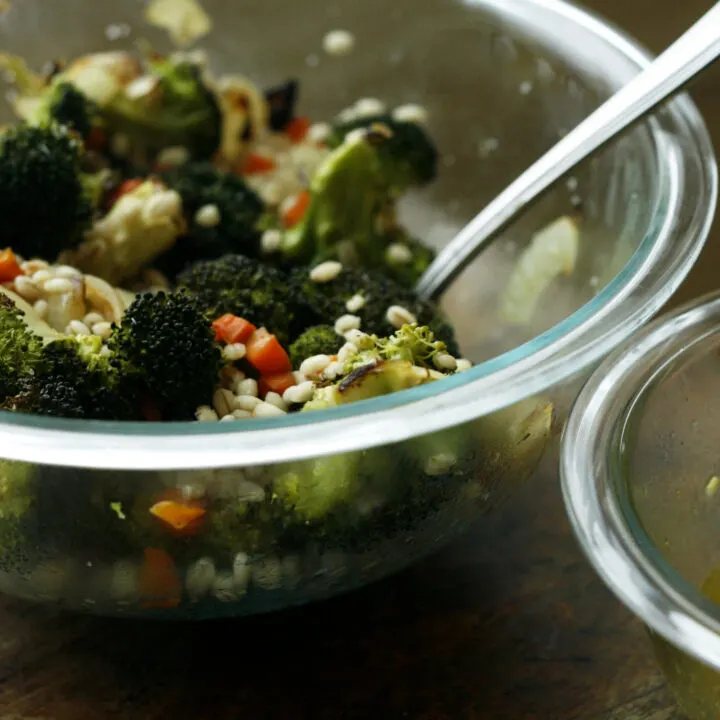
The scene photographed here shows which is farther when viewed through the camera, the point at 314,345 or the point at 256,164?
the point at 256,164

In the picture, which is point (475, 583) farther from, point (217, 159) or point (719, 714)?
point (217, 159)

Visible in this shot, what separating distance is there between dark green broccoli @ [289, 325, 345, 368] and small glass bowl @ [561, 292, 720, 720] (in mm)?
263

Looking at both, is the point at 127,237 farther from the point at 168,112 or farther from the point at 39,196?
the point at 168,112

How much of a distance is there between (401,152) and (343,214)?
0.14m

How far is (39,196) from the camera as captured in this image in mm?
1128

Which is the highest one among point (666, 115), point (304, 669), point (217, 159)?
point (666, 115)

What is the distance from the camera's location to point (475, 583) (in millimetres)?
1006

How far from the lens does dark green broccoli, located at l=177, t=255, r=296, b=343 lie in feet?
3.40

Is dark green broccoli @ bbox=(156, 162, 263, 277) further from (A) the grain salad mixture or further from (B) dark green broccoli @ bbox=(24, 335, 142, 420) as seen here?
(B) dark green broccoli @ bbox=(24, 335, 142, 420)

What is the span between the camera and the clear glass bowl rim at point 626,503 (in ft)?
2.21

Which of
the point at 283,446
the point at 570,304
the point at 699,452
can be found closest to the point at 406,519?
the point at 283,446

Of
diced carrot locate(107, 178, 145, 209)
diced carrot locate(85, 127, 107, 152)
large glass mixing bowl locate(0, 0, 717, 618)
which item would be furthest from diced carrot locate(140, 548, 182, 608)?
diced carrot locate(85, 127, 107, 152)

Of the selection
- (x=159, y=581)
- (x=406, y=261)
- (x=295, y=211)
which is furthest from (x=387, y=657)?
(x=295, y=211)

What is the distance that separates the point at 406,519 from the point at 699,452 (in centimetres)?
27
